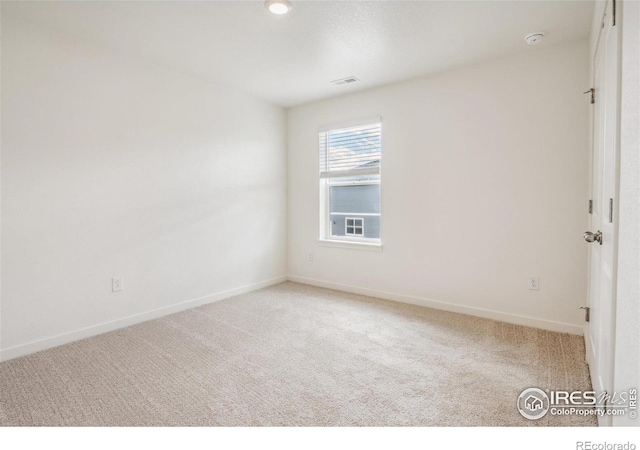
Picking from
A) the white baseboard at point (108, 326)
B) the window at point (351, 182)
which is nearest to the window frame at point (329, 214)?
the window at point (351, 182)

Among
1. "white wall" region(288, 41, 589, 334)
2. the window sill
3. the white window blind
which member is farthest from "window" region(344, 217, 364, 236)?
the white window blind

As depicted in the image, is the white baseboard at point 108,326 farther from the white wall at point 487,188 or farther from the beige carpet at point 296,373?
the white wall at point 487,188

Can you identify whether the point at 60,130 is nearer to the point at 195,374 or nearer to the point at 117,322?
the point at 117,322

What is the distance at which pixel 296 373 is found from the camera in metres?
2.22

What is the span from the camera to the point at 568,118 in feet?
9.14

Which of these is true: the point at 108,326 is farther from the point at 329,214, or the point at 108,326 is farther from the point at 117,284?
the point at 329,214

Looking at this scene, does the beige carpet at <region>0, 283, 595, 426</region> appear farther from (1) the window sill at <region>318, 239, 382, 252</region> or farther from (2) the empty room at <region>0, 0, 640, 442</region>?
(1) the window sill at <region>318, 239, 382, 252</region>

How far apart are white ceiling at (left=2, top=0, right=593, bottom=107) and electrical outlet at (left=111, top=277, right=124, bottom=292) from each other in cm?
199

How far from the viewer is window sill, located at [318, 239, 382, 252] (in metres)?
4.00

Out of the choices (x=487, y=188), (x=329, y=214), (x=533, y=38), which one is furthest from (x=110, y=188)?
(x=533, y=38)

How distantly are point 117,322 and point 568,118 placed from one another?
13.6 ft

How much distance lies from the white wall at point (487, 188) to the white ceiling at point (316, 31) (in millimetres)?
316
